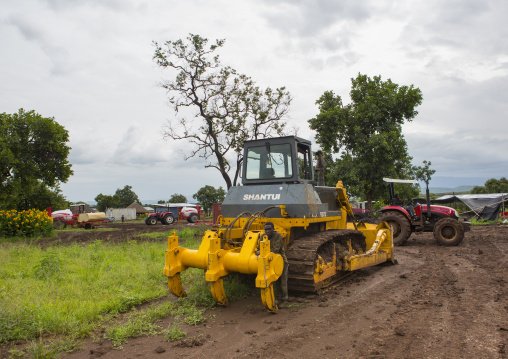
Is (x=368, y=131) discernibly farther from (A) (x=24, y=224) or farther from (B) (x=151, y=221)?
(B) (x=151, y=221)

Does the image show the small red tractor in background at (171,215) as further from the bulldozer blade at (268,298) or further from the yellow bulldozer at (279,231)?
the bulldozer blade at (268,298)

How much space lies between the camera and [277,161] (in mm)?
7250

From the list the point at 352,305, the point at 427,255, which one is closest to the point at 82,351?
the point at 352,305

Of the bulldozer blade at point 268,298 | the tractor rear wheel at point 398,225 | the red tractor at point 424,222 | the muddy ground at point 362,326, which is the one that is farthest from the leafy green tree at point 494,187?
the bulldozer blade at point 268,298

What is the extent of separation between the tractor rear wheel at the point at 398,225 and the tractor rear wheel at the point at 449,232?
0.91m

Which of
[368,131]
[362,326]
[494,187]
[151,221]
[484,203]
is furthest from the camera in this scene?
[494,187]

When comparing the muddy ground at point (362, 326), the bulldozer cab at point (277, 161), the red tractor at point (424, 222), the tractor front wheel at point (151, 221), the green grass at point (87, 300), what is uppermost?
the bulldozer cab at point (277, 161)

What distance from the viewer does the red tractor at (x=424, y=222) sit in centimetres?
1278

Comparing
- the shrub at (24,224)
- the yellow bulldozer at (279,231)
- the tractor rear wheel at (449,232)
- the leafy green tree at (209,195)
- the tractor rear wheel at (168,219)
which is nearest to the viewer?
the yellow bulldozer at (279,231)

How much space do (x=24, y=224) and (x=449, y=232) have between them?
18.2m

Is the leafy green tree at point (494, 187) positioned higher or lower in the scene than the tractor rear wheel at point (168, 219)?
higher

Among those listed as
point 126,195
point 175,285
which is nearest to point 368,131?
point 175,285

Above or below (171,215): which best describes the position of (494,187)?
above

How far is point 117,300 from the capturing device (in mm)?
6066
